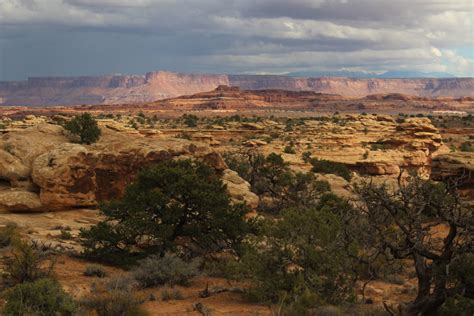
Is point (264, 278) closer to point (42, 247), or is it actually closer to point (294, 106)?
point (42, 247)

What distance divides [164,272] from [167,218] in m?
2.05

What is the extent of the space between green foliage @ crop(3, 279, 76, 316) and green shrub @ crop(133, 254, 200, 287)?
3.30 metres

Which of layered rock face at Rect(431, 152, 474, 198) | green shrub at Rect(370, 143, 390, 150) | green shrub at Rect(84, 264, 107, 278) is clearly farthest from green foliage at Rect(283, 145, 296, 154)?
green shrub at Rect(84, 264, 107, 278)

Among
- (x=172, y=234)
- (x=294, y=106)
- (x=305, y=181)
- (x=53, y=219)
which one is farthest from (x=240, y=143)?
(x=294, y=106)

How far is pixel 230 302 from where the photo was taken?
1088cm

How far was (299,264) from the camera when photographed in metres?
11.1

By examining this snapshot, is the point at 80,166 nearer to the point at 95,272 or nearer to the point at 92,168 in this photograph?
the point at 92,168

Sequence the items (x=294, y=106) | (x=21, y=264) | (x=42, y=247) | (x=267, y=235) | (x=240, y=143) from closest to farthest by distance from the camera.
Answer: (x=21, y=264)
(x=267, y=235)
(x=42, y=247)
(x=240, y=143)
(x=294, y=106)

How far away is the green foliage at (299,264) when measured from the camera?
1063cm

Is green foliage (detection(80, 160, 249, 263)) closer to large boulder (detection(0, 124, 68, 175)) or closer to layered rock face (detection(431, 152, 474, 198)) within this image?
large boulder (detection(0, 124, 68, 175))

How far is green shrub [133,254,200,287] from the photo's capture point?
11898 mm

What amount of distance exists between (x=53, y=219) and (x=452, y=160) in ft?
58.0

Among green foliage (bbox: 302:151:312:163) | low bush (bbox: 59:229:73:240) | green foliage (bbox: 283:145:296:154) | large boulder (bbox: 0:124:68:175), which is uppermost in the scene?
large boulder (bbox: 0:124:68:175)

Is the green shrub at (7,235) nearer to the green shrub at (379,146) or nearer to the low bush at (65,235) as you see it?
the low bush at (65,235)
